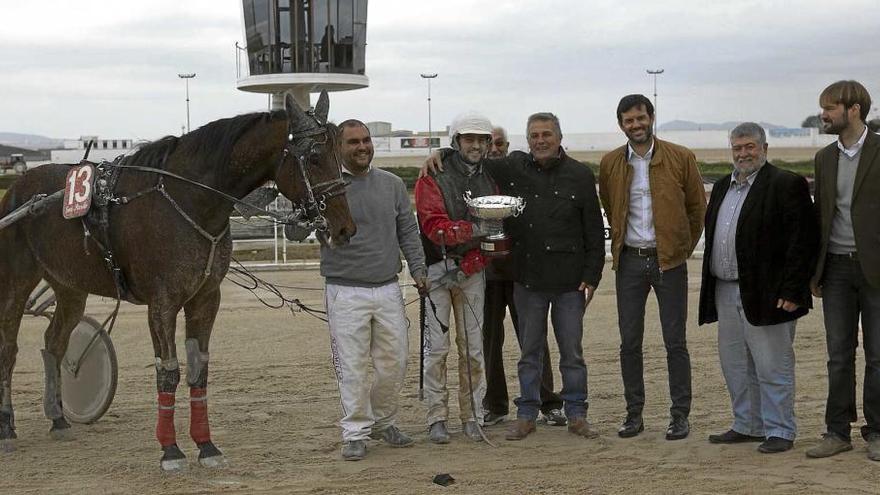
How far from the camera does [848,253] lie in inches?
232

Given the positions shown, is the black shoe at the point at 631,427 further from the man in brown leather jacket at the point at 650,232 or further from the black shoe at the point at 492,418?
the black shoe at the point at 492,418

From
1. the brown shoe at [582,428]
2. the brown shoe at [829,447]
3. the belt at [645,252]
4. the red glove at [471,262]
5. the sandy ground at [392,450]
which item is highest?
the belt at [645,252]

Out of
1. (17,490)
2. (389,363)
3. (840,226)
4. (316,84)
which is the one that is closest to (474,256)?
(389,363)

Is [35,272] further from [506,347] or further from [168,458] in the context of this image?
[506,347]

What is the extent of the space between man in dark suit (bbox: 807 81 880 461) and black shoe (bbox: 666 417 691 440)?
2.68ft

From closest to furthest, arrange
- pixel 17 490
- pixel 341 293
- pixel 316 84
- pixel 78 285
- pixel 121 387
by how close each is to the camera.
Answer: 1. pixel 17 490
2. pixel 341 293
3. pixel 78 285
4. pixel 121 387
5. pixel 316 84

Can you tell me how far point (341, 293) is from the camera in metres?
6.28

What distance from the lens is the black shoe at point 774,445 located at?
20.1 feet

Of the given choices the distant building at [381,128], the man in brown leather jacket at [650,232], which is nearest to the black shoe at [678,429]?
the man in brown leather jacket at [650,232]

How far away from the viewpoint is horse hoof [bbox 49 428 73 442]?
23.5 ft

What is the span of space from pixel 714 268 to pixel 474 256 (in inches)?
56.7

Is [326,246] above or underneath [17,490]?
above

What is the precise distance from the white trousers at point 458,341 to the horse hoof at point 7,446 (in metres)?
2.71

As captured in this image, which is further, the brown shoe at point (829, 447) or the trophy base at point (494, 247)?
the trophy base at point (494, 247)
